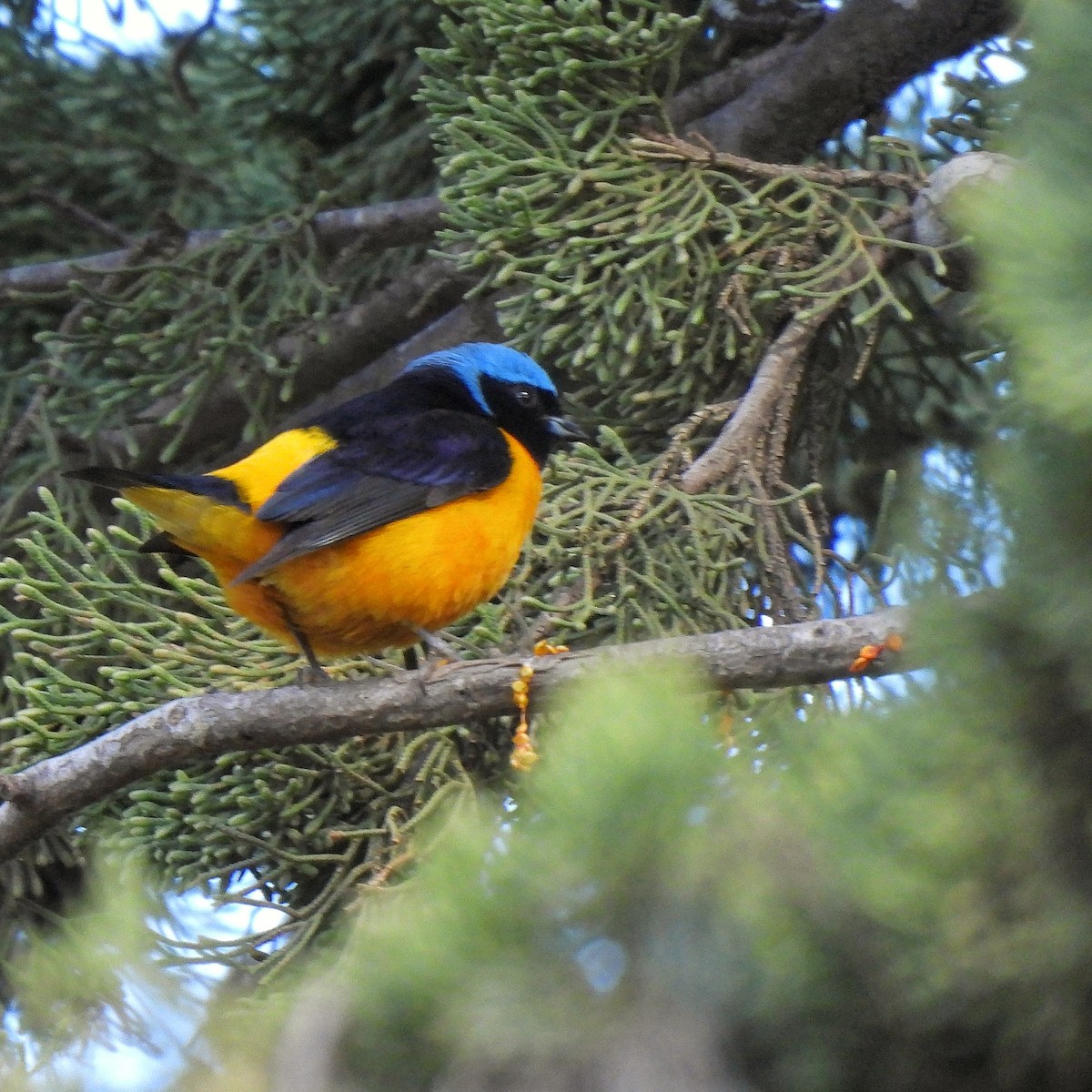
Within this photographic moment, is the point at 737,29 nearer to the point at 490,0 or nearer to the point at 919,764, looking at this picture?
the point at 490,0

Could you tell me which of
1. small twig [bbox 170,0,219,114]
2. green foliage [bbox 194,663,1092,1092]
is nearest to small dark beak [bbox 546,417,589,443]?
small twig [bbox 170,0,219,114]

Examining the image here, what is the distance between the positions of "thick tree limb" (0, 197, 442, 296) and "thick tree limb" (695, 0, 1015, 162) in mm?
920

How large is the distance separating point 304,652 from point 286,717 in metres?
0.79

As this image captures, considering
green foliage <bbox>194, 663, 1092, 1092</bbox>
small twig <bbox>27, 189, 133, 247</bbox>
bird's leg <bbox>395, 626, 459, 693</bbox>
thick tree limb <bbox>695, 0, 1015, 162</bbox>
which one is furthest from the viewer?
small twig <bbox>27, 189, 133, 247</bbox>

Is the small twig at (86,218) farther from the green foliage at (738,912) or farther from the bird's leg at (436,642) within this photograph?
the green foliage at (738,912)

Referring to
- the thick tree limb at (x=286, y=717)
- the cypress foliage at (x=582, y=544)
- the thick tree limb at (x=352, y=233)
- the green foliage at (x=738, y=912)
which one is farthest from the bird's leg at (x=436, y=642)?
the green foliage at (x=738, y=912)

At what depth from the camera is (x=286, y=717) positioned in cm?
297

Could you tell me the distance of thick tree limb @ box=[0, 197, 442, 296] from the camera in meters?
4.66

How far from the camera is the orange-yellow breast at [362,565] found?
366 centimetres

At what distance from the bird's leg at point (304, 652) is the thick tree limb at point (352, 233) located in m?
1.54

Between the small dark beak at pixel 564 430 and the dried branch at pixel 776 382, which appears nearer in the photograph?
the dried branch at pixel 776 382

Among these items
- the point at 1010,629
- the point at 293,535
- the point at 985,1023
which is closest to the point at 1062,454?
the point at 1010,629

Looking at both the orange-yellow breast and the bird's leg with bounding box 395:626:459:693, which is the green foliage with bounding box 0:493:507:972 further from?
the bird's leg with bounding box 395:626:459:693

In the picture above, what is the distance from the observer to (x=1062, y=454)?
0.99 meters
